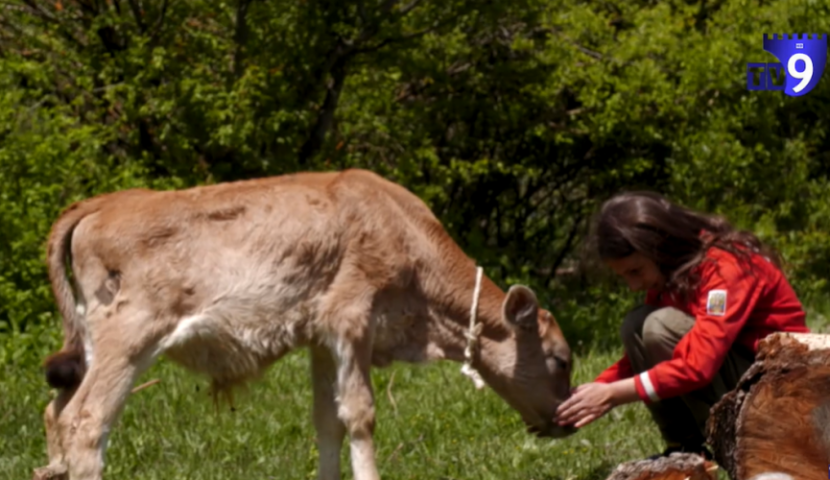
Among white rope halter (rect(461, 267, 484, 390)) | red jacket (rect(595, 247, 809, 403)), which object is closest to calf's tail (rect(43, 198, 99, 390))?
white rope halter (rect(461, 267, 484, 390))

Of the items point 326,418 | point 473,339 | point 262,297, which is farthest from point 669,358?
point 262,297

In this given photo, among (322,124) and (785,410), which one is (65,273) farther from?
(322,124)

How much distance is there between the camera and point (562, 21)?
513 inches

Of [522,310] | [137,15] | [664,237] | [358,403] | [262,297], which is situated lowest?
[358,403]

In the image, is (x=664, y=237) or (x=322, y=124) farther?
(x=322, y=124)

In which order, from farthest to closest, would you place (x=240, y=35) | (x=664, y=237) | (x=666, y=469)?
(x=240, y=35), (x=664, y=237), (x=666, y=469)

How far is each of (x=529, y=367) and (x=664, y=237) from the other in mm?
1296

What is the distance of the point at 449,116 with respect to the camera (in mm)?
13500

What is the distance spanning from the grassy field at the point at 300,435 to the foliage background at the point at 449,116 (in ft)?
5.43

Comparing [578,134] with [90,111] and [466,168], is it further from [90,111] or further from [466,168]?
[90,111]

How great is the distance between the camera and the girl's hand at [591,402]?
6.50 m

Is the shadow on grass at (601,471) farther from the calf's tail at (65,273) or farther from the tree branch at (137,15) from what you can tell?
the tree branch at (137,15)

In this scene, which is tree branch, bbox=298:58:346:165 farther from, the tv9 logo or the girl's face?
the girl's face

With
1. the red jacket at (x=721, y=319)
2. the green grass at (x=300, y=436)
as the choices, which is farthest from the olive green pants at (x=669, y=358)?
the green grass at (x=300, y=436)
